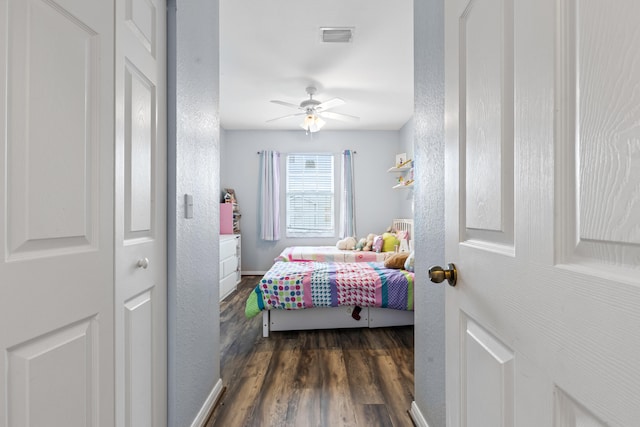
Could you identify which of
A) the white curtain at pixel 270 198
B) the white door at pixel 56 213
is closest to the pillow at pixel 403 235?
the white curtain at pixel 270 198

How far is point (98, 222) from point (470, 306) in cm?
97

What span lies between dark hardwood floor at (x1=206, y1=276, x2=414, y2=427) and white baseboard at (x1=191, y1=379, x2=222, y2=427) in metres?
0.04

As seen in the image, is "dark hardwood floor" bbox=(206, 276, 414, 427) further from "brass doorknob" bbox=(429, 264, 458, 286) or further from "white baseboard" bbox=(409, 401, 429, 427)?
"brass doorknob" bbox=(429, 264, 458, 286)

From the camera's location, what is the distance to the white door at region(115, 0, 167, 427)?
3.23 ft

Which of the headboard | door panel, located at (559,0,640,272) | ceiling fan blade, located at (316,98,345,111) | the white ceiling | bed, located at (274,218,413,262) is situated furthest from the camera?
the headboard

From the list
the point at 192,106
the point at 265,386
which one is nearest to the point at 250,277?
the point at 265,386

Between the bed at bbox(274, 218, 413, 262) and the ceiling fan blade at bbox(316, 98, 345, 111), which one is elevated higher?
the ceiling fan blade at bbox(316, 98, 345, 111)

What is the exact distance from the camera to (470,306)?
2.48ft

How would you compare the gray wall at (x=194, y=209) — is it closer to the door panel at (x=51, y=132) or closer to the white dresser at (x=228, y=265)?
the door panel at (x=51, y=132)

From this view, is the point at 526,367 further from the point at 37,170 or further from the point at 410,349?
the point at 410,349

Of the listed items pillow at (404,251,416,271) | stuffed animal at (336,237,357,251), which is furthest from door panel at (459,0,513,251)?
stuffed animal at (336,237,357,251)

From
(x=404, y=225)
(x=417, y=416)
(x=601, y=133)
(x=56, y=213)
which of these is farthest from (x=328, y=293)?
(x=601, y=133)

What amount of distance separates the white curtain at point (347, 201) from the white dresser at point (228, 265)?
6.23ft

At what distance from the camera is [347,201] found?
575 centimetres
